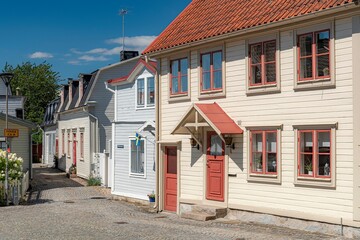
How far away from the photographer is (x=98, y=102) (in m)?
33.2

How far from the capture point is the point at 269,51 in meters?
15.2

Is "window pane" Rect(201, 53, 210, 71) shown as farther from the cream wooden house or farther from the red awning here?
the red awning

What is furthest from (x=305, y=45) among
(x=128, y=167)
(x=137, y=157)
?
(x=128, y=167)

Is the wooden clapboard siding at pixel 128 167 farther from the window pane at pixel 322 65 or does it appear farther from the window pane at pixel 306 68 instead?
the window pane at pixel 322 65

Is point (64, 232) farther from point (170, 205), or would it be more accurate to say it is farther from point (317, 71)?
point (317, 71)

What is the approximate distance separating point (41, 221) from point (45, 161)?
118ft

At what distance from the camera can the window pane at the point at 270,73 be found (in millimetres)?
15062

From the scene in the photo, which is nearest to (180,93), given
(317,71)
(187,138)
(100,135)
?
(187,138)

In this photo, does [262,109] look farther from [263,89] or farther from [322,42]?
[322,42]

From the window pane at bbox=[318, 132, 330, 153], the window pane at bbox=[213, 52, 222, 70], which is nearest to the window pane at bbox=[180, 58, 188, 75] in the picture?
the window pane at bbox=[213, 52, 222, 70]

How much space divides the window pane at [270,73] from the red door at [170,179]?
525 centimetres

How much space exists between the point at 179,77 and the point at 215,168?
344 centimetres

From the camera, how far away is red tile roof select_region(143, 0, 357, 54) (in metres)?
14.2

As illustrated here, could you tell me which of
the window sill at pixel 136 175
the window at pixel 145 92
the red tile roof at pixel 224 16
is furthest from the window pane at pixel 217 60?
the window sill at pixel 136 175
